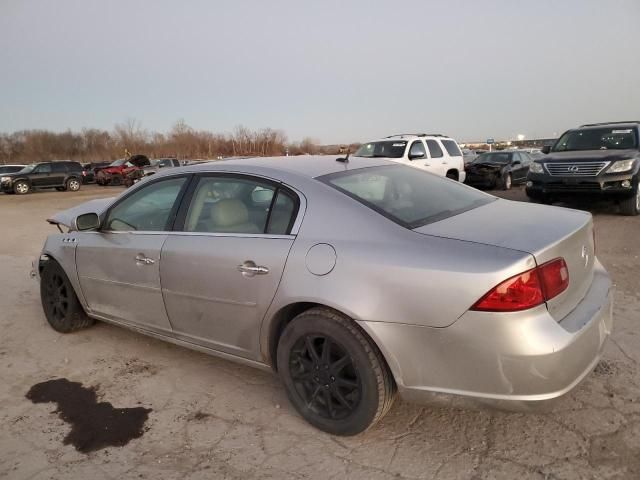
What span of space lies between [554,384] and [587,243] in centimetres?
94

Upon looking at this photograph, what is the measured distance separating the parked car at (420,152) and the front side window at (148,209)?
32.3ft

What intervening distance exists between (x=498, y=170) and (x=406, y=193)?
14.4 m

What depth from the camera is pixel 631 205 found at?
372 inches

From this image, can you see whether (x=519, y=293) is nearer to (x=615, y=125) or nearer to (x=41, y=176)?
(x=615, y=125)

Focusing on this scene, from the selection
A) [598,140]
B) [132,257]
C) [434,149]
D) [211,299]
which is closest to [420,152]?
[434,149]

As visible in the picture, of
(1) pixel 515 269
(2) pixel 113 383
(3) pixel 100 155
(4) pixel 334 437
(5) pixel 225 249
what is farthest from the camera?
(3) pixel 100 155

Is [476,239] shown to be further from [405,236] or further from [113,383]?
[113,383]

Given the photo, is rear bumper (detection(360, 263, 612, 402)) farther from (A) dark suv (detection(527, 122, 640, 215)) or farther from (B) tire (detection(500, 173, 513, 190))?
(B) tire (detection(500, 173, 513, 190))

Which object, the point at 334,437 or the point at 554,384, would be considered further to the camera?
the point at 334,437

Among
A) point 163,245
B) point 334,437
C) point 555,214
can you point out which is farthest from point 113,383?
point 555,214

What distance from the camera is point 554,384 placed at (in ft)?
6.98

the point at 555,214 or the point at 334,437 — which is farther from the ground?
the point at 555,214

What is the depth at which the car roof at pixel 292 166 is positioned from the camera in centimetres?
299

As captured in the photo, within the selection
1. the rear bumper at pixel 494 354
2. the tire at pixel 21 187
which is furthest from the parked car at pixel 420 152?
the tire at pixel 21 187
